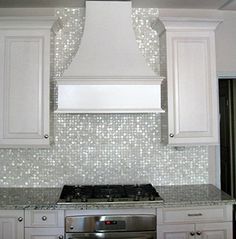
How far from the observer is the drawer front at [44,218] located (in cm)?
226

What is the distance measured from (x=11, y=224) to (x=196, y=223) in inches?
57.0

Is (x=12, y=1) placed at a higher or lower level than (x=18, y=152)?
higher

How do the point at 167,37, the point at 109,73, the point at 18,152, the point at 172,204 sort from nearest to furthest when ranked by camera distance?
1. the point at 172,204
2. the point at 109,73
3. the point at 167,37
4. the point at 18,152

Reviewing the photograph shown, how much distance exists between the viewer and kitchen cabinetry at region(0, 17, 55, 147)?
253 cm

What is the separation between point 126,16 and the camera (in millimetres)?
2545

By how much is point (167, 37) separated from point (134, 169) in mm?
1276

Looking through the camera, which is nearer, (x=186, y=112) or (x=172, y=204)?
(x=172, y=204)

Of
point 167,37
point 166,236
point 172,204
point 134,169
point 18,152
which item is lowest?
point 166,236

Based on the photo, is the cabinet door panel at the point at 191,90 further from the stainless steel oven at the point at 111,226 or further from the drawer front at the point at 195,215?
the stainless steel oven at the point at 111,226

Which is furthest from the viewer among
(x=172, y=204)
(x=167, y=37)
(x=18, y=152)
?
(x=18, y=152)

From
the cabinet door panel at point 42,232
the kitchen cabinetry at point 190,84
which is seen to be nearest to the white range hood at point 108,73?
the kitchen cabinetry at point 190,84

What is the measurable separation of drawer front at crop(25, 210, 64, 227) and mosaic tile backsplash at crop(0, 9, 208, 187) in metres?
0.58

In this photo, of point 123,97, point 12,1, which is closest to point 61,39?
point 12,1

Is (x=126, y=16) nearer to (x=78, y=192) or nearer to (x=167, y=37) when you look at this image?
(x=167, y=37)
